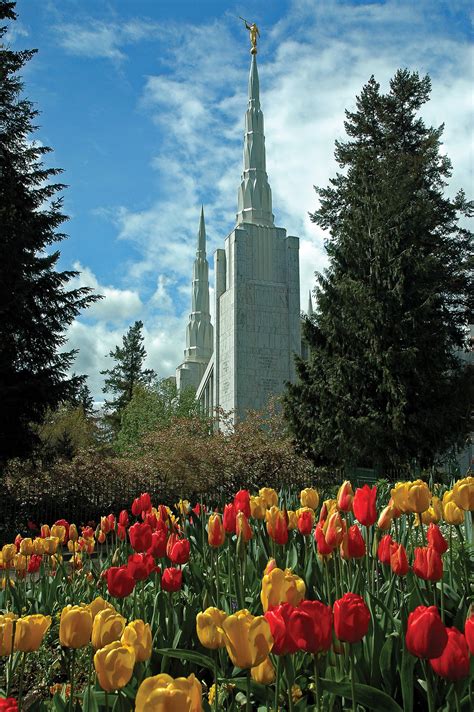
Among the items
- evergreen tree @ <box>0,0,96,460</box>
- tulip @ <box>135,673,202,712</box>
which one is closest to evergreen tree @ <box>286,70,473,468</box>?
evergreen tree @ <box>0,0,96,460</box>

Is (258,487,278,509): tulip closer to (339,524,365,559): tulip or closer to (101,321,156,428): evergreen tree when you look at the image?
(339,524,365,559): tulip

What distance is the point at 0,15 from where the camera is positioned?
16750mm

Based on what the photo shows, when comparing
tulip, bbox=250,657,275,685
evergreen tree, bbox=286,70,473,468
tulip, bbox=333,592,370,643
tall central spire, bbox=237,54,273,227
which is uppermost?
tall central spire, bbox=237,54,273,227

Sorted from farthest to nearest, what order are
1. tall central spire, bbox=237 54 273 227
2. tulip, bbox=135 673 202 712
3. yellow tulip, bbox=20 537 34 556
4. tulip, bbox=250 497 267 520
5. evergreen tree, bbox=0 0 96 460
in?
tall central spire, bbox=237 54 273 227 < evergreen tree, bbox=0 0 96 460 < yellow tulip, bbox=20 537 34 556 < tulip, bbox=250 497 267 520 < tulip, bbox=135 673 202 712

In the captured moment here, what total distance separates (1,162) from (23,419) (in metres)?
6.53

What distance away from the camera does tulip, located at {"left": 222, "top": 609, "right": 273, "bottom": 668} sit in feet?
4.69

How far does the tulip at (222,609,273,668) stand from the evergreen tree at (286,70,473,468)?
1555 centimetres

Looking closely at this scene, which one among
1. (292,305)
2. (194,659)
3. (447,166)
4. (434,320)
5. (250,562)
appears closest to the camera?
(194,659)

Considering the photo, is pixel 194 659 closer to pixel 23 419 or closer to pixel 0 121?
pixel 23 419

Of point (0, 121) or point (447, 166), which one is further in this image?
point (447, 166)

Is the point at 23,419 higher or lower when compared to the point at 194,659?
higher

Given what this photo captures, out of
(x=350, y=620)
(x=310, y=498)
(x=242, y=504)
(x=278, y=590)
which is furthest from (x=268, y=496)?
(x=350, y=620)

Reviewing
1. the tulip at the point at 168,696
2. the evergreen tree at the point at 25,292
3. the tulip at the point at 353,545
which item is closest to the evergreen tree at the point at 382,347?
the evergreen tree at the point at 25,292

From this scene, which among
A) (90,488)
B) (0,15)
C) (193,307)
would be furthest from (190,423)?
(193,307)
